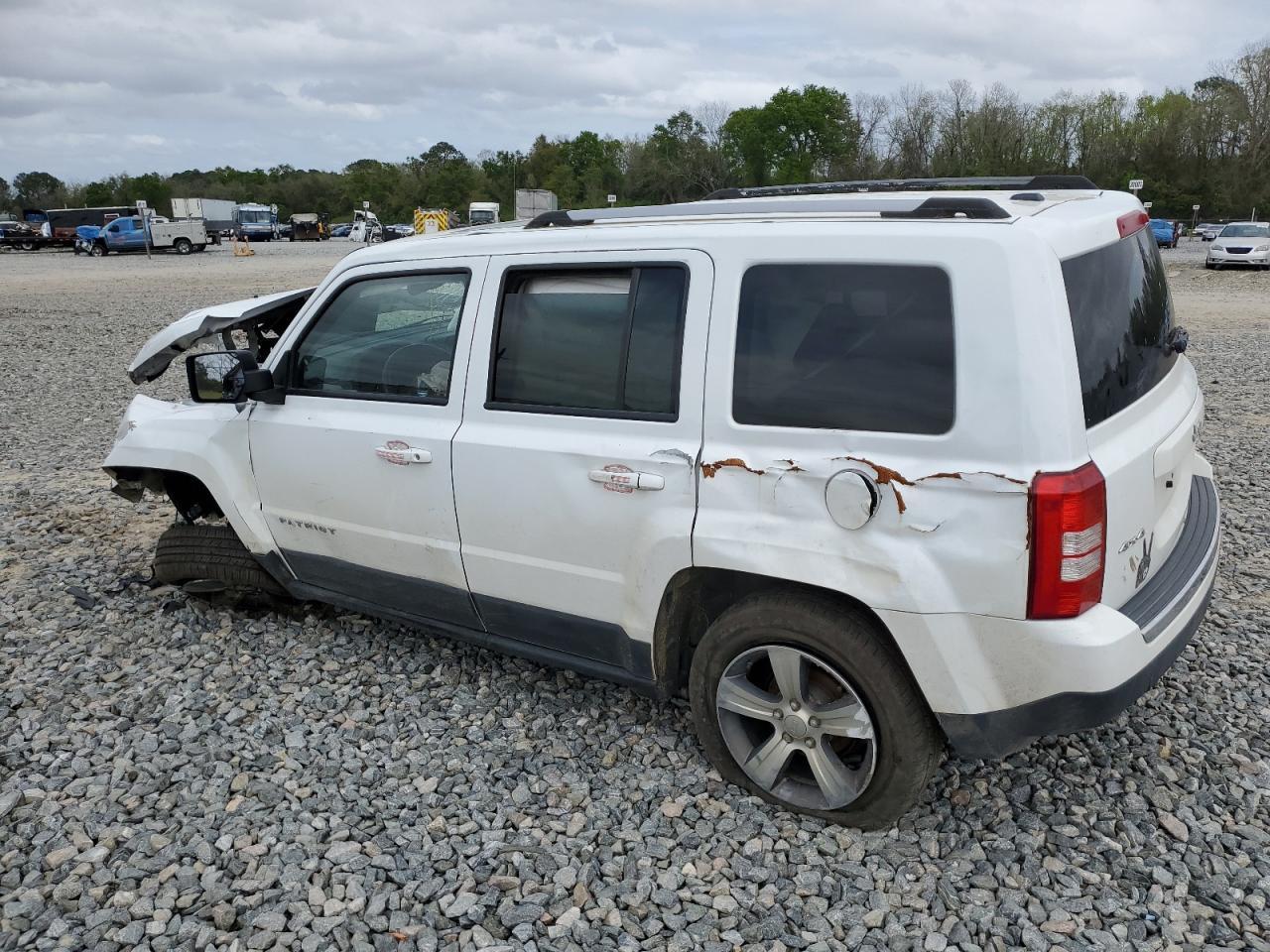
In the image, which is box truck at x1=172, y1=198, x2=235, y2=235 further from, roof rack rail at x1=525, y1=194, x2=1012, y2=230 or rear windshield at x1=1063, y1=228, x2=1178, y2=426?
Result: rear windshield at x1=1063, y1=228, x2=1178, y2=426

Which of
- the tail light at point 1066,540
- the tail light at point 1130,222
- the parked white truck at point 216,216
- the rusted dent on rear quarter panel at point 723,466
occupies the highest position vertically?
the parked white truck at point 216,216

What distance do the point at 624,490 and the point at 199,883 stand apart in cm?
176

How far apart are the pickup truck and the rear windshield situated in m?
44.8

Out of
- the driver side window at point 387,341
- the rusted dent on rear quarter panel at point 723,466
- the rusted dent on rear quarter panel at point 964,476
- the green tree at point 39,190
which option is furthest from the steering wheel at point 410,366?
the green tree at point 39,190

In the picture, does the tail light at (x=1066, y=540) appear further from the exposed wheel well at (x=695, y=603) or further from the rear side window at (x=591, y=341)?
Answer: the rear side window at (x=591, y=341)

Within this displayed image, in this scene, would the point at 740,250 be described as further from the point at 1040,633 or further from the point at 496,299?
the point at 1040,633

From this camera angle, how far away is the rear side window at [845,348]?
2584 mm

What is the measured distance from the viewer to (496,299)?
345 centimetres

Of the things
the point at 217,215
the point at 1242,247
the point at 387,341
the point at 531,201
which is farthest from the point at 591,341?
the point at 217,215

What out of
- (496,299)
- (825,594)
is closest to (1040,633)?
(825,594)

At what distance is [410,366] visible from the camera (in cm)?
373

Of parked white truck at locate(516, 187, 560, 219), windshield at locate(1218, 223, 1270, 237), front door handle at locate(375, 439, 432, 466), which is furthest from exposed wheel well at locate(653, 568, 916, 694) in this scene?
windshield at locate(1218, 223, 1270, 237)

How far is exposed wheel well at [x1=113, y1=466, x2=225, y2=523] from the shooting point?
4.68 meters

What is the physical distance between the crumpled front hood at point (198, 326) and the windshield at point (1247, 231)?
1148 inches
